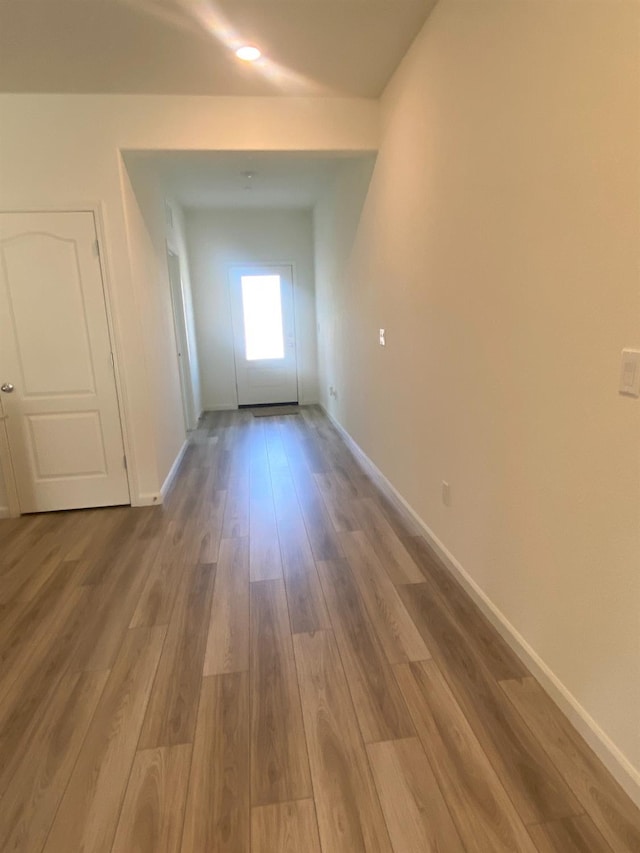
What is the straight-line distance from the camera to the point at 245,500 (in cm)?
373

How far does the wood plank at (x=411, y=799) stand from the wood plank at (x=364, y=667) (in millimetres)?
63

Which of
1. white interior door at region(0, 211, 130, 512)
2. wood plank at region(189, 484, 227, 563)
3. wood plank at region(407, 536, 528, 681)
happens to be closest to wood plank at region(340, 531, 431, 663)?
wood plank at region(407, 536, 528, 681)

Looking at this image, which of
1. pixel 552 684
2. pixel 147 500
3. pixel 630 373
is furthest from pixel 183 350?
pixel 630 373

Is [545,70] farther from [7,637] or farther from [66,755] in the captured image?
[7,637]

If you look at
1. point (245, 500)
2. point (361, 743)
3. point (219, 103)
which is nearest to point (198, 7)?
point (219, 103)

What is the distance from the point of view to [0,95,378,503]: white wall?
314 centimetres

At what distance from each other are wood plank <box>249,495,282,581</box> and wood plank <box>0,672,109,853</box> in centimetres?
93

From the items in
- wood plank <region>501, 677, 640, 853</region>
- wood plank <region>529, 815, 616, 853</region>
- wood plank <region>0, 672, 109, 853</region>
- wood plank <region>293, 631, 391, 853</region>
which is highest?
wood plank <region>501, 677, 640, 853</region>

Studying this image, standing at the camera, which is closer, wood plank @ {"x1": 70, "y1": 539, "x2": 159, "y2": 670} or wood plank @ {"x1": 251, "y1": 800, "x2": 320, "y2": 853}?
wood plank @ {"x1": 251, "y1": 800, "x2": 320, "y2": 853}

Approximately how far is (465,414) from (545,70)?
4.28 feet

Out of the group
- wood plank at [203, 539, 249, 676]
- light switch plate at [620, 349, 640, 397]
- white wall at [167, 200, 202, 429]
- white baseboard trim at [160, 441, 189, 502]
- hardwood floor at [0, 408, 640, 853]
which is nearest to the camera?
light switch plate at [620, 349, 640, 397]

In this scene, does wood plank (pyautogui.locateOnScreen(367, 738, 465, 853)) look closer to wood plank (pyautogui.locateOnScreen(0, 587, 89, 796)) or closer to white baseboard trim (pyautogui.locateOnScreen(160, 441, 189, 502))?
wood plank (pyautogui.locateOnScreen(0, 587, 89, 796))

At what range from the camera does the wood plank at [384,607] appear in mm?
2033

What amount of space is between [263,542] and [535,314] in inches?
81.1
